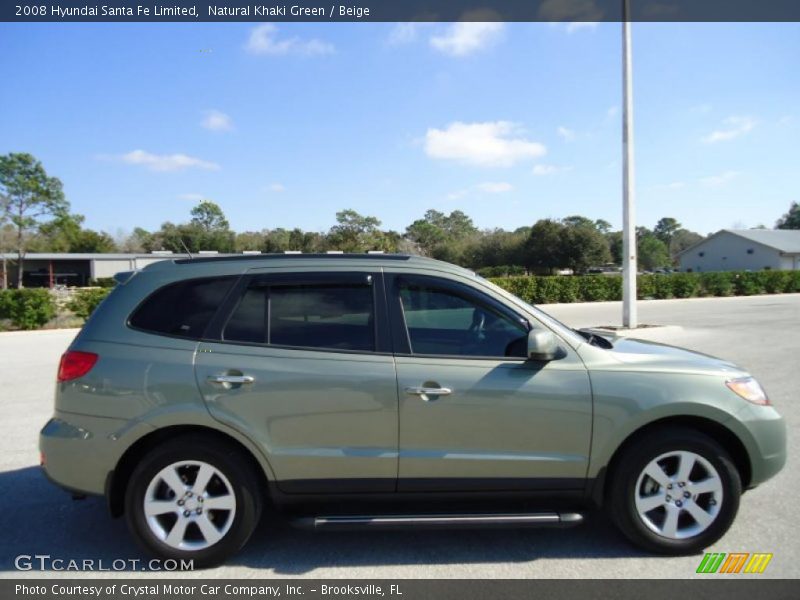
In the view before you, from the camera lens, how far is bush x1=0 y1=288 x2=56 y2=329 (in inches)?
720

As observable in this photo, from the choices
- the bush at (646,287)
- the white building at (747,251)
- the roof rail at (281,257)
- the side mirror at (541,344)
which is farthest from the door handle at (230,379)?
the white building at (747,251)

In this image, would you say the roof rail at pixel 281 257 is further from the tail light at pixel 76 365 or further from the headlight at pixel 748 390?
the headlight at pixel 748 390

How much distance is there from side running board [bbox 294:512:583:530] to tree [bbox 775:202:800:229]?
122214mm

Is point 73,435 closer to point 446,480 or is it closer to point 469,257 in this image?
point 446,480

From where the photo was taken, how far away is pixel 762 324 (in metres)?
16.7

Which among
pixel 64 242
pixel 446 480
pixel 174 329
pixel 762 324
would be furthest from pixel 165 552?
pixel 64 242

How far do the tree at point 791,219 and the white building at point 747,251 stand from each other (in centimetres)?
4700

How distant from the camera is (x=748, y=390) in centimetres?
342

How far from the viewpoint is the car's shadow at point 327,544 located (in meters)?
3.30

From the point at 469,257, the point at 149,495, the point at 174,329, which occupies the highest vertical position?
the point at 469,257

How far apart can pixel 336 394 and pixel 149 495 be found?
49.2 inches

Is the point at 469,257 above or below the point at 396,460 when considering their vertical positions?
above

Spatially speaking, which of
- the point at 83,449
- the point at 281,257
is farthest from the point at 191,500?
the point at 281,257

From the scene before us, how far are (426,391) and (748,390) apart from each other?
81.2 inches
